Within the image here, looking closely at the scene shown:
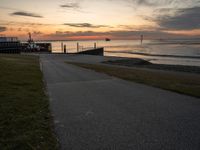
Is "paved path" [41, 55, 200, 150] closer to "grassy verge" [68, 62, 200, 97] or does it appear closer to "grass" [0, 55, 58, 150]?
"grass" [0, 55, 58, 150]

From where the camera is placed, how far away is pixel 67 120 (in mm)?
6090

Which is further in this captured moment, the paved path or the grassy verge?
the grassy verge

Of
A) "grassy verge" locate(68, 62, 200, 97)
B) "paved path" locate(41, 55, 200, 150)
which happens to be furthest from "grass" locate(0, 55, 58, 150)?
"grassy verge" locate(68, 62, 200, 97)

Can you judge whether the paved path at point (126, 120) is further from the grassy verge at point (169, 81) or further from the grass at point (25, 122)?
the grassy verge at point (169, 81)

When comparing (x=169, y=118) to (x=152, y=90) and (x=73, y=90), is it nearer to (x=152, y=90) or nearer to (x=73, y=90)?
(x=152, y=90)

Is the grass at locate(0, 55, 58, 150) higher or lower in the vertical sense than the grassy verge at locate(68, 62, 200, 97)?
higher

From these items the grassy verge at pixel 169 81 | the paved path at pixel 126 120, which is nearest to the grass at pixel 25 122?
the paved path at pixel 126 120

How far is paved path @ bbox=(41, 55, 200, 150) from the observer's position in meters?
4.56

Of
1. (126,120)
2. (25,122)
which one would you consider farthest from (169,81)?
(25,122)

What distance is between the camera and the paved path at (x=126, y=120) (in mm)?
4559

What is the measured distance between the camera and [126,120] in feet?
19.7

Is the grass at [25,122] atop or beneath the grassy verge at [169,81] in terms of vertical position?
atop

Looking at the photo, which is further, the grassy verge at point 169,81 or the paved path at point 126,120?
the grassy verge at point 169,81

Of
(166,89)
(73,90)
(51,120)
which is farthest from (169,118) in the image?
(73,90)
